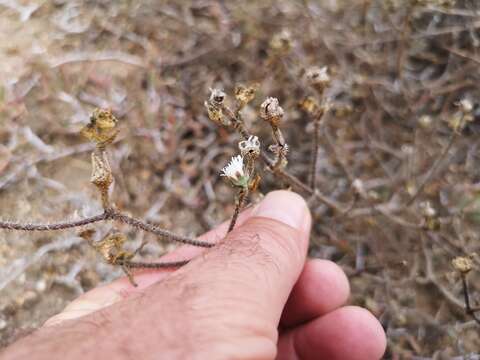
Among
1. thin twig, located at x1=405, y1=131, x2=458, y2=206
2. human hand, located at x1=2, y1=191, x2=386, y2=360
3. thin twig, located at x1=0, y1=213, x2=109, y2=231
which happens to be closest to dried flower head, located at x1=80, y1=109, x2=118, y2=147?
thin twig, located at x1=0, y1=213, x2=109, y2=231

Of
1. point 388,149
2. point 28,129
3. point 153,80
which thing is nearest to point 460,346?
point 388,149

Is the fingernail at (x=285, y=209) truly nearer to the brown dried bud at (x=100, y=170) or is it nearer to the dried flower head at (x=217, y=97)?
the dried flower head at (x=217, y=97)

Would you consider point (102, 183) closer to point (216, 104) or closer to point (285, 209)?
point (216, 104)

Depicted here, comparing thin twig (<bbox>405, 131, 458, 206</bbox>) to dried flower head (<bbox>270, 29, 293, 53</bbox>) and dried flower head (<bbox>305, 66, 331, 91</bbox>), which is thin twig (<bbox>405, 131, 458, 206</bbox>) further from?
dried flower head (<bbox>270, 29, 293, 53</bbox>)

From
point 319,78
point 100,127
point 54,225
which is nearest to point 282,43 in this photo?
point 319,78

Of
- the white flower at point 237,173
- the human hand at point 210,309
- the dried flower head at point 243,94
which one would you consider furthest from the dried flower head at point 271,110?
the human hand at point 210,309

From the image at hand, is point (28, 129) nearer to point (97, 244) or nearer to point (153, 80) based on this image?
point (153, 80)
